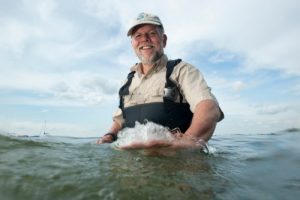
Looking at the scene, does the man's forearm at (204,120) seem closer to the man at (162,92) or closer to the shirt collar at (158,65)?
the man at (162,92)

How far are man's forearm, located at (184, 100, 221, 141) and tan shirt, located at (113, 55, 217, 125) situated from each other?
0.14 m

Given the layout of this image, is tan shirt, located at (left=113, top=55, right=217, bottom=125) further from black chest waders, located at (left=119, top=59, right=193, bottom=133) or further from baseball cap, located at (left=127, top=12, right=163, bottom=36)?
baseball cap, located at (left=127, top=12, right=163, bottom=36)

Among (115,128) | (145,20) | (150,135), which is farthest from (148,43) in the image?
(150,135)

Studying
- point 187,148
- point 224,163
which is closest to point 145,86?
point 187,148

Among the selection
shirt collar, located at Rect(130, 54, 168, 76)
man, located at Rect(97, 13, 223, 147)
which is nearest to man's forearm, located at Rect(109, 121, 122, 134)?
man, located at Rect(97, 13, 223, 147)

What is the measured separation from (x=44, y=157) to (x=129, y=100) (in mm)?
2216

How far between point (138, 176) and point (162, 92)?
2.54 meters

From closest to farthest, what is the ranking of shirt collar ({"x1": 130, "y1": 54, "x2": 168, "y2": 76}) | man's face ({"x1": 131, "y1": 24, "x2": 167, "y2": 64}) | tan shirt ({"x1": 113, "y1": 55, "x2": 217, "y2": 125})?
tan shirt ({"x1": 113, "y1": 55, "x2": 217, "y2": 125})
shirt collar ({"x1": 130, "y1": 54, "x2": 168, "y2": 76})
man's face ({"x1": 131, "y1": 24, "x2": 167, "y2": 64})

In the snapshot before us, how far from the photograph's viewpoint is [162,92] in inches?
218

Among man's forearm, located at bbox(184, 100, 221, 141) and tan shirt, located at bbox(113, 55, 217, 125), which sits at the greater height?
tan shirt, located at bbox(113, 55, 217, 125)

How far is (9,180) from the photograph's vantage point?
3066 mm

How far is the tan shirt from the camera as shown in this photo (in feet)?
17.2

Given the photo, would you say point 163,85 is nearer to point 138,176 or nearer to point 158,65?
point 158,65

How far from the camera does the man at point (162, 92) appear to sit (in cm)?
496
